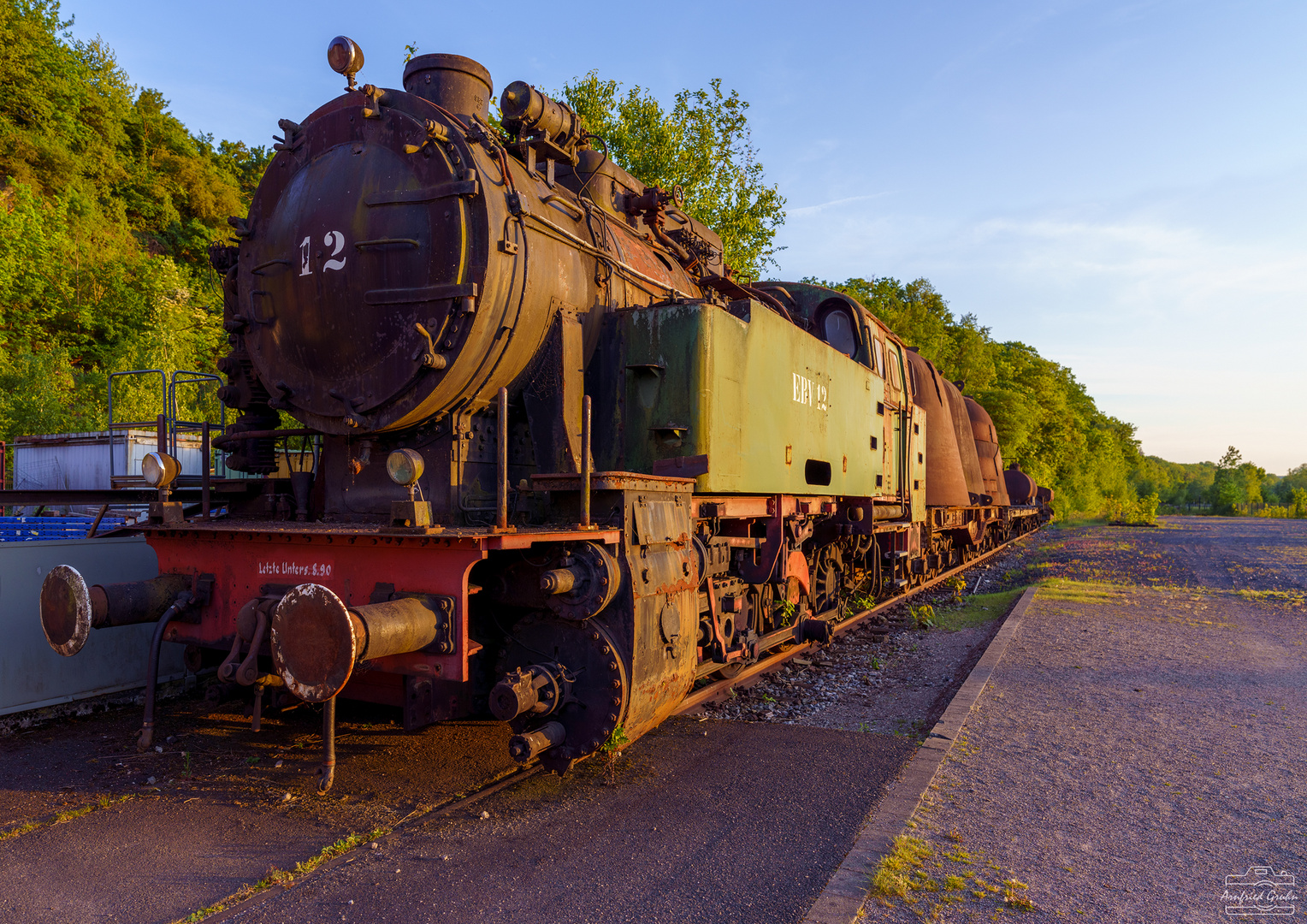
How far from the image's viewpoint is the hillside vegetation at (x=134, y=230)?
19.1 metres

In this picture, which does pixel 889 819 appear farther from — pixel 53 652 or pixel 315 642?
pixel 53 652

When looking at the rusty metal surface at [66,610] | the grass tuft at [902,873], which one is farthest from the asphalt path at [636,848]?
the rusty metal surface at [66,610]

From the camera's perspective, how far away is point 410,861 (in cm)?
321

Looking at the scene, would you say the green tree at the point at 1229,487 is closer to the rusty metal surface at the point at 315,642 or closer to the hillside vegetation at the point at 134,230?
the hillside vegetation at the point at 134,230

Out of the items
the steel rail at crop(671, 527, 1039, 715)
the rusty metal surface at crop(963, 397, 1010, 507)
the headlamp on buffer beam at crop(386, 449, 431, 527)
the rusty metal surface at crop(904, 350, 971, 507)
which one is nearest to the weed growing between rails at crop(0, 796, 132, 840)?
the headlamp on buffer beam at crop(386, 449, 431, 527)

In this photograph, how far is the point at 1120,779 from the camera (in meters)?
4.26

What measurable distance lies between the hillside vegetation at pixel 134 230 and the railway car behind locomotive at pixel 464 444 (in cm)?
423

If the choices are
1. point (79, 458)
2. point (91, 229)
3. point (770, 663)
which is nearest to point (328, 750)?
point (770, 663)

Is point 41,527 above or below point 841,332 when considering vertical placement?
below

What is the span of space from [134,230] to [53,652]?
31.2m

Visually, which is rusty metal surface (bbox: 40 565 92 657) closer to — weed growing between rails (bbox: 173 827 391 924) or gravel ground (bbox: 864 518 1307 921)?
weed growing between rails (bbox: 173 827 391 924)

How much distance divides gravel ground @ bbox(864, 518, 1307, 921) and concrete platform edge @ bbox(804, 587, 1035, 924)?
0.26 feet

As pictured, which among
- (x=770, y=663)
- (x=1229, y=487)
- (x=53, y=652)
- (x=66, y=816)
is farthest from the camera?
(x=1229, y=487)

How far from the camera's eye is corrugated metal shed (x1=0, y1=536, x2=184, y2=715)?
512 centimetres
